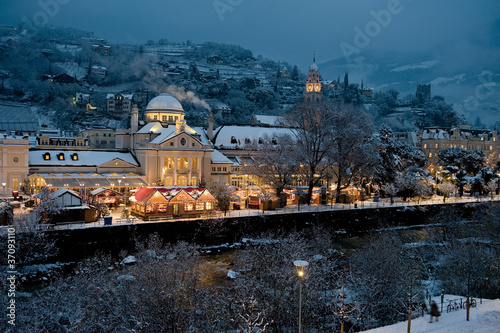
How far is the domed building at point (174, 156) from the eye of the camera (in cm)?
4766

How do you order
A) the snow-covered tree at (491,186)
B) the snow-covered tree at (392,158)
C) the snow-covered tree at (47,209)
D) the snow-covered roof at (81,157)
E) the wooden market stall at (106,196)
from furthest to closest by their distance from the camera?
the snow-covered tree at (491,186) < the snow-covered tree at (392,158) < the snow-covered roof at (81,157) < the wooden market stall at (106,196) < the snow-covered tree at (47,209)

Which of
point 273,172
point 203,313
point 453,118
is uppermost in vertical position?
point 453,118

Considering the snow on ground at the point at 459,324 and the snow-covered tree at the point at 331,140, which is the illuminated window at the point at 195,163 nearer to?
the snow-covered tree at the point at 331,140

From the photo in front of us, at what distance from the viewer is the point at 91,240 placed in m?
30.5

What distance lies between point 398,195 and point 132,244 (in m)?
36.8

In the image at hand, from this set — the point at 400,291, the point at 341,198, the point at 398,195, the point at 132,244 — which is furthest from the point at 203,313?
the point at 398,195

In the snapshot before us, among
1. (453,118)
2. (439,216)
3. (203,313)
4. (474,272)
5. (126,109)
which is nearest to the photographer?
(203,313)

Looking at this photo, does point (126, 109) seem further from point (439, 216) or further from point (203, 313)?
point (203, 313)

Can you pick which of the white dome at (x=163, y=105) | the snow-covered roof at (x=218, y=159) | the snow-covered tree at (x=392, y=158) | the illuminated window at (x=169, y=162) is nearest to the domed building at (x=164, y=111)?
the white dome at (x=163, y=105)

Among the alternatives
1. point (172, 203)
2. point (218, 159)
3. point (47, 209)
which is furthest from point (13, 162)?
point (218, 159)

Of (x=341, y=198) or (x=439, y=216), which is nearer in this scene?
(x=439, y=216)

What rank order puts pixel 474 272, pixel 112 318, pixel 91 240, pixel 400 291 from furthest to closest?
pixel 91 240 → pixel 474 272 → pixel 400 291 → pixel 112 318

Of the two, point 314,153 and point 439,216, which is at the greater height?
point 314,153

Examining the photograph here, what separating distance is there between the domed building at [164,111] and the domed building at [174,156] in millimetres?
3541
